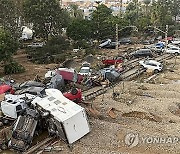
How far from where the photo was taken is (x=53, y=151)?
18812 millimetres

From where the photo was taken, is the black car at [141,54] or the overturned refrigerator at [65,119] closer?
the overturned refrigerator at [65,119]

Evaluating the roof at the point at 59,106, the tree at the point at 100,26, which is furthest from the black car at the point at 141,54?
the roof at the point at 59,106

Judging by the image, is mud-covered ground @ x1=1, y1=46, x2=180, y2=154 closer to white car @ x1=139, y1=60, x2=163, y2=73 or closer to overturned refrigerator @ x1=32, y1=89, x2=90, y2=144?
overturned refrigerator @ x1=32, y1=89, x2=90, y2=144

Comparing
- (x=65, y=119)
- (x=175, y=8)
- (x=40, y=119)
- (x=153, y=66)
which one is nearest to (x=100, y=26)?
(x=153, y=66)

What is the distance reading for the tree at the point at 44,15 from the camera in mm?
47347

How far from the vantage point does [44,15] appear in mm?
47969

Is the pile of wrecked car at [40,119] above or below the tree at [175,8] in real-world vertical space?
below

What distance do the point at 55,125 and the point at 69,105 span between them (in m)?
1.45

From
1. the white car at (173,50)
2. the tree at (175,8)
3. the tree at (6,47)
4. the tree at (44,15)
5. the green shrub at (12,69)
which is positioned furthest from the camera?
the tree at (175,8)

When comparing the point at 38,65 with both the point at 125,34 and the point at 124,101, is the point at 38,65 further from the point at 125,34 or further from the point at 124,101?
the point at 125,34

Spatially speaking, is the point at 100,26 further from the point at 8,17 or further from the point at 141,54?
the point at 8,17

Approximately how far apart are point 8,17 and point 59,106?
29550 millimetres

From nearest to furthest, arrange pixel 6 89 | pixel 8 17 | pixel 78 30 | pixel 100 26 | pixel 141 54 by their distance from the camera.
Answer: pixel 6 89 → pixel 141 54 → pixel 8 17 → pixel 78 30 → pixel 100 26

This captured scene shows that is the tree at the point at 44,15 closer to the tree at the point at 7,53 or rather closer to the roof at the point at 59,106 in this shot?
the tree at the point at 7,53
